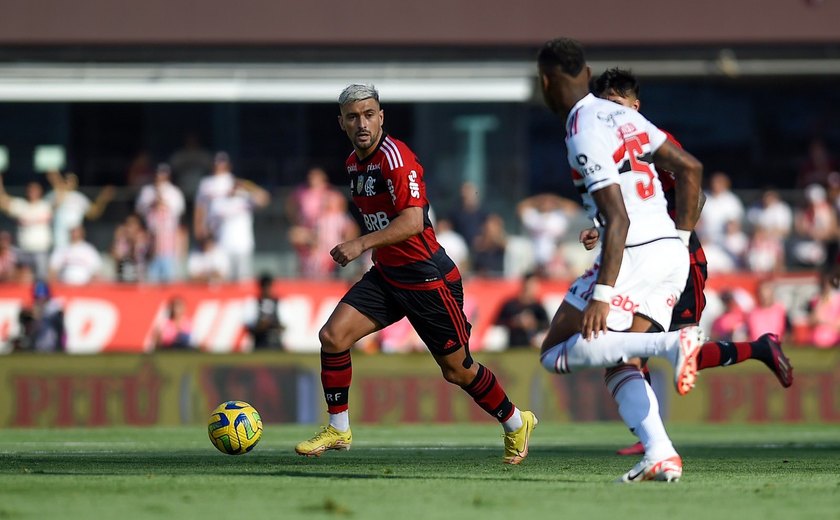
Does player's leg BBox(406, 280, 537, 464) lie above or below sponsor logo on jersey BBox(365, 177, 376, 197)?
below

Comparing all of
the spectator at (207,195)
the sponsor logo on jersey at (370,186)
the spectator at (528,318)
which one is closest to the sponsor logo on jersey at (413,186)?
the sponsor logo on jersey at (370,186)

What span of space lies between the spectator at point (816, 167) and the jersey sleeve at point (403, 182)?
50.3 ft

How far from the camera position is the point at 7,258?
20.1 metres

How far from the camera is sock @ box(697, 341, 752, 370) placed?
25.1 feet

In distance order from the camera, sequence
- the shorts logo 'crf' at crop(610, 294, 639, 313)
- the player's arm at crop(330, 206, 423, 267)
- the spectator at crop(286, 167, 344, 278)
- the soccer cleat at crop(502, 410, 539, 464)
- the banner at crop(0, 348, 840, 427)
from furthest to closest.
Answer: the spectator at crop(286, 167, 344, 278)
the banner at crop(0, 348, 840, 427)
the soccer cleat at crop(502, 410, 539, 464)
the player's arm at crop(330, 206, 423, 267)
the shorts logo 'crf' at crop(610, 294, 639, 313)

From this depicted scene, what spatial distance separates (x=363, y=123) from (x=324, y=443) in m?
2.17

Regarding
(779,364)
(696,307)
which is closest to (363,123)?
(696,307)

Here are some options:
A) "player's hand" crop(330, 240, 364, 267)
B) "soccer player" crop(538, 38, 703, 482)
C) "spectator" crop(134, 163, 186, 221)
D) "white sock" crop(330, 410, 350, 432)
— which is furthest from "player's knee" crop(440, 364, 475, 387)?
"spectator" crop(134, 163, 186, 221)

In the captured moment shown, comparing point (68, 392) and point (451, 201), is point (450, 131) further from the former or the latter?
point (68, 392)

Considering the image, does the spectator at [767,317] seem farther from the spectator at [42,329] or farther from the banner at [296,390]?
the spectator at [42,329]

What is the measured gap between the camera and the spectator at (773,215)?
20.6 meters

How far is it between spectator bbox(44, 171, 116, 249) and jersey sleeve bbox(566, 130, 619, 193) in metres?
14.5

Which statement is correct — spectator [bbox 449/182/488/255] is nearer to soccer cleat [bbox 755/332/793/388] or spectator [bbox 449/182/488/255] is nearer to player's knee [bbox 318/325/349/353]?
player's knee [bbox 318/325/349/353]

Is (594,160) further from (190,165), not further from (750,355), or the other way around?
(190,165)
